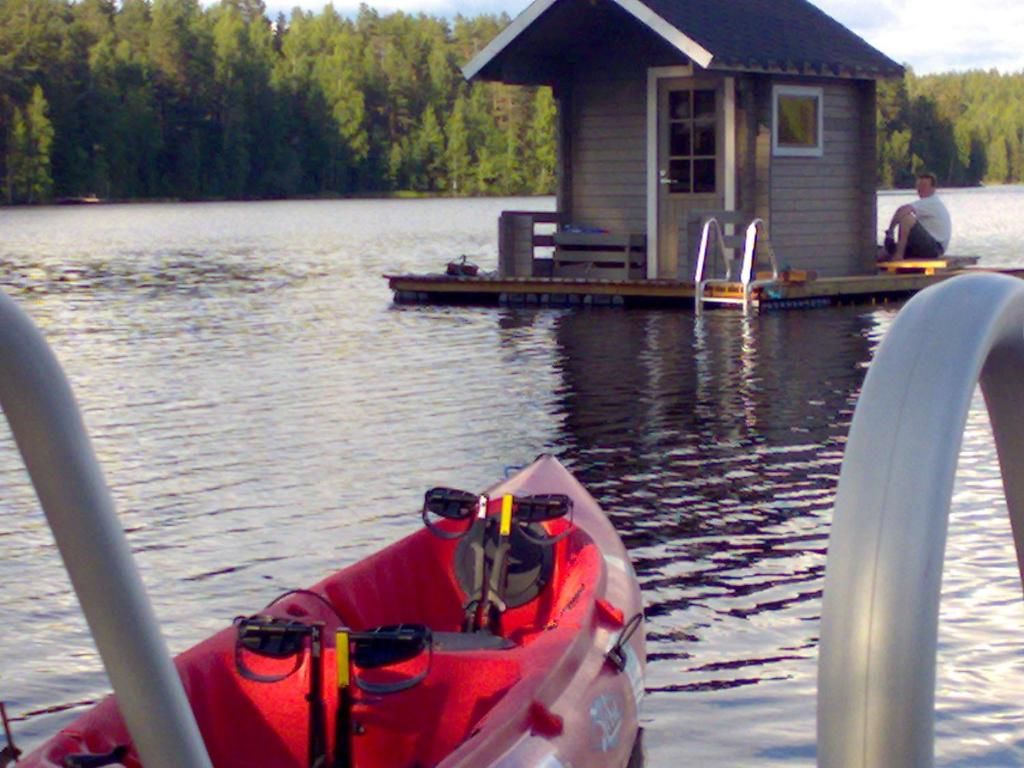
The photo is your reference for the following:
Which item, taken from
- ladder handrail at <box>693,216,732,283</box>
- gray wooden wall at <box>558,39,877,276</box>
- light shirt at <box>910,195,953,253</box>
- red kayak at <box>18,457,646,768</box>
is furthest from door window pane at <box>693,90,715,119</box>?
red kayak at <box>18,457,646,768</box>

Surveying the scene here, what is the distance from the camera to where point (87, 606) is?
4.89ft

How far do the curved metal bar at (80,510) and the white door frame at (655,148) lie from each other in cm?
1841

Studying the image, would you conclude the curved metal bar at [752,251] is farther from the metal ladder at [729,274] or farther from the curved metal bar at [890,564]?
the curved metal bar at [890,564]

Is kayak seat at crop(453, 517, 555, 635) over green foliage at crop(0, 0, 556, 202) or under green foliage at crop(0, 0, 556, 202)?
under

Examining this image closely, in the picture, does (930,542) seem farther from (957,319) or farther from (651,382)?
(651,382)

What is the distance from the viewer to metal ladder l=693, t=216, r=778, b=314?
18.8m

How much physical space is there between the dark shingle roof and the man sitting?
1714 mm

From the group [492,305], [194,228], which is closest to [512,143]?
[194,228]

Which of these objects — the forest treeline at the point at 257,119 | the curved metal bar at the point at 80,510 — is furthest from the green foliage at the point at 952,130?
the curved metal bar at the point at 80,510

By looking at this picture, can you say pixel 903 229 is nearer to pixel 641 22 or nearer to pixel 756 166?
pixel 756 166

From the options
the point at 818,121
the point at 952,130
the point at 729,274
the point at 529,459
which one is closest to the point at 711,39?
the point at 818,121

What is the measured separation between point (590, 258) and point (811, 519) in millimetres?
12149

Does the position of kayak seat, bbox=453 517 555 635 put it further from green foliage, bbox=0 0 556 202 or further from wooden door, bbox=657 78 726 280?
green foliage, bbox=0 0 556 202

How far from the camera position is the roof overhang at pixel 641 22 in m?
18.9
